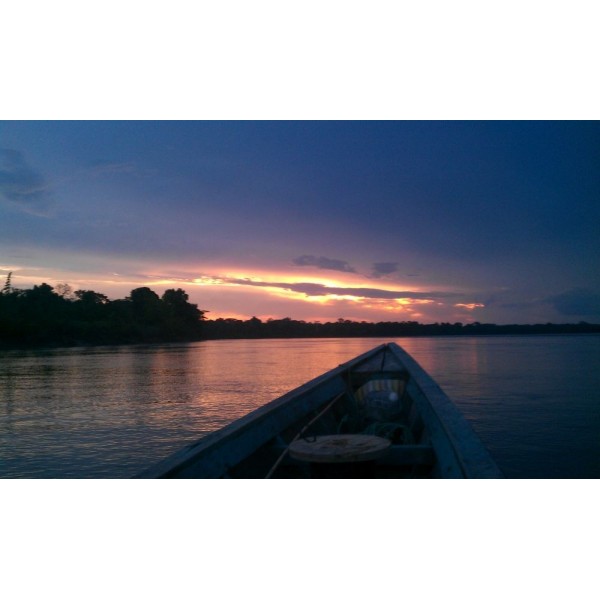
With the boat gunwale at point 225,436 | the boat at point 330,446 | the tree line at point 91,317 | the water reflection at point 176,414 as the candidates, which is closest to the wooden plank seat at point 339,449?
the boat at point 330,446

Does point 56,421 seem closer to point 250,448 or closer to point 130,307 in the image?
point 250,448

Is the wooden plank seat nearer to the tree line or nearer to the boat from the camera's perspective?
the boat

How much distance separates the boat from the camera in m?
2.94

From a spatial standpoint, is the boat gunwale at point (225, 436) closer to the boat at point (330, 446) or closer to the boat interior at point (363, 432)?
the boat at point (330, 446)

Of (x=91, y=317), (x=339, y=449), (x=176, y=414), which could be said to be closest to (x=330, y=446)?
(x=339, y=449)

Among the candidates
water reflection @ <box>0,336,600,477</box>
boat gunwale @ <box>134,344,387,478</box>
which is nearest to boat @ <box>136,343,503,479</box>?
boat gunwale @ <box>134,344,387,478</box>

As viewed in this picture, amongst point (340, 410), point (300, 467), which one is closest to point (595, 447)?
point (340, 410)

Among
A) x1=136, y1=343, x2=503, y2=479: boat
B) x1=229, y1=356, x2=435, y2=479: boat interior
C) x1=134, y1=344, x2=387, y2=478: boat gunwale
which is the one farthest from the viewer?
x1=229, y1=356, x2=435, y2=479: boat interior

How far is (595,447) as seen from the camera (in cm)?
801

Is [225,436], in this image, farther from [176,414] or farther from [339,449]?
[176,414]

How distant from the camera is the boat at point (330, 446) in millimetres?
2941

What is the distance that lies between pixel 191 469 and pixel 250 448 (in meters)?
0.71

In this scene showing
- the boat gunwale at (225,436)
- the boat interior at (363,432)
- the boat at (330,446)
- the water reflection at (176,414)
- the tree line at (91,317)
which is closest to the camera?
the boat gunwale at (225,436)

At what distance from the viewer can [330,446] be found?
3127 millimetres
